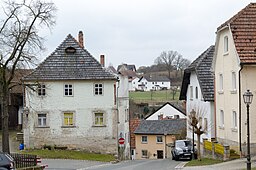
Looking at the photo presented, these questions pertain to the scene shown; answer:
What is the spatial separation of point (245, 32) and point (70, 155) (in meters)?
19.4

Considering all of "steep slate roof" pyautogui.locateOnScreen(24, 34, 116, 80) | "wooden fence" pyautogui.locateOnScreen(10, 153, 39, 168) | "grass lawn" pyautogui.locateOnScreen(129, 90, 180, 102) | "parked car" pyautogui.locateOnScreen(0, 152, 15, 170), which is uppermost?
"steep slate roof" pyautogui.locateOnScreen(24, 34, 116, 80)

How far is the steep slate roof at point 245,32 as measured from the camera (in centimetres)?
3152

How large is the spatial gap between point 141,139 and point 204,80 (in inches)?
1113

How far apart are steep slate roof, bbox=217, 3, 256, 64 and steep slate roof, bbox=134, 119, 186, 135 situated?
33.4m

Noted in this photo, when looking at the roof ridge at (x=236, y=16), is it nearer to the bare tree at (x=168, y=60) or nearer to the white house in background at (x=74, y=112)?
the white house in background at (x=74, y=112)

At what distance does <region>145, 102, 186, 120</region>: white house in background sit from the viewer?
83.1m

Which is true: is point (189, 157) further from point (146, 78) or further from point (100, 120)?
point (146, 78)

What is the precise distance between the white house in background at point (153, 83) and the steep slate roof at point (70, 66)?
97574mm

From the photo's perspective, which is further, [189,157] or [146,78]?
[146,78]

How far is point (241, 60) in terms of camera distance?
31.3 meters

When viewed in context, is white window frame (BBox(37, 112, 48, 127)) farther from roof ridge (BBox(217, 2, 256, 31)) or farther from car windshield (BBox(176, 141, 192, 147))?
roof ridge (BBox(217, 2, 256, 31))

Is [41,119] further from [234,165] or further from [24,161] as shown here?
[234,165]

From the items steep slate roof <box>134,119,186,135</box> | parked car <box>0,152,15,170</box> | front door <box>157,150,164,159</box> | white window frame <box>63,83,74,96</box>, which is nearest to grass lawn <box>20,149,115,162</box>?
white window frame <box>63,83,74,96</box>

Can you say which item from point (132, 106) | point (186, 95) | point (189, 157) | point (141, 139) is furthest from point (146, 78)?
point (189, 157)
